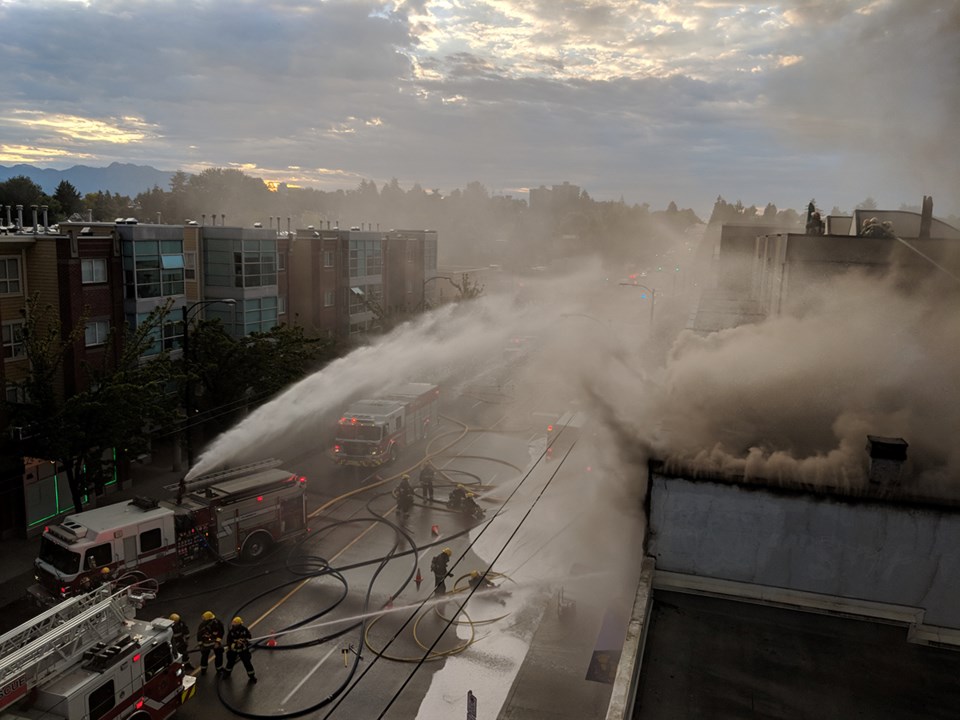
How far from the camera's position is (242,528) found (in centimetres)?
1783

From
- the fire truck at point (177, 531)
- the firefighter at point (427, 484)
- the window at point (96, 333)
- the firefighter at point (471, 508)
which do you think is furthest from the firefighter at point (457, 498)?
the window at point (96, 333)

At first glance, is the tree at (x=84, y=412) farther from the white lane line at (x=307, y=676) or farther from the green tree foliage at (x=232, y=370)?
the white lane line at (x=307, y=676)

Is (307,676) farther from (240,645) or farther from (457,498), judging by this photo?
(457,498)

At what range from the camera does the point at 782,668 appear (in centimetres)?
916

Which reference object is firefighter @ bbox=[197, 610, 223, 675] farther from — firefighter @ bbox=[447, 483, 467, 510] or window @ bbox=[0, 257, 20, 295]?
window @ bbox=[0, 257, 20, 295]

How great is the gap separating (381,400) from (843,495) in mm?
20712

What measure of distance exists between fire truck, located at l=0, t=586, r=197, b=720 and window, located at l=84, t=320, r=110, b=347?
570 inches

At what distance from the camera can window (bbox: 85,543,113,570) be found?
575 inches

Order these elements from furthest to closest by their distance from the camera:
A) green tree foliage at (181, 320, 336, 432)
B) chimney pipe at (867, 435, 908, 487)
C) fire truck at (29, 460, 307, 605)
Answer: green tree foliage at (181, 320, 336, 432), fire truck at (29, 460, 307, 605), chimney pipe at (867, 435, 908, 487)

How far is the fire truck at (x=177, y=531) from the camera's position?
580 inches

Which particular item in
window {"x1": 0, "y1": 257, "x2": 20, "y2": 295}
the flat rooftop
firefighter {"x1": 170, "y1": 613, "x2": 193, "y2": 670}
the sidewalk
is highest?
window {"x1": 0, "y1": 257, "x2": 20, "y2": 295}

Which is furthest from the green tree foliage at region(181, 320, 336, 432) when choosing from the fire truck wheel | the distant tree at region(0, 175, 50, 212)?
the distant tree at region(0, 175, 50, 212)

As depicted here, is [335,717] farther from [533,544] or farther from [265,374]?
[265,374]

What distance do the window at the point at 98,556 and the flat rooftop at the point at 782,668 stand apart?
11309 millimetres
